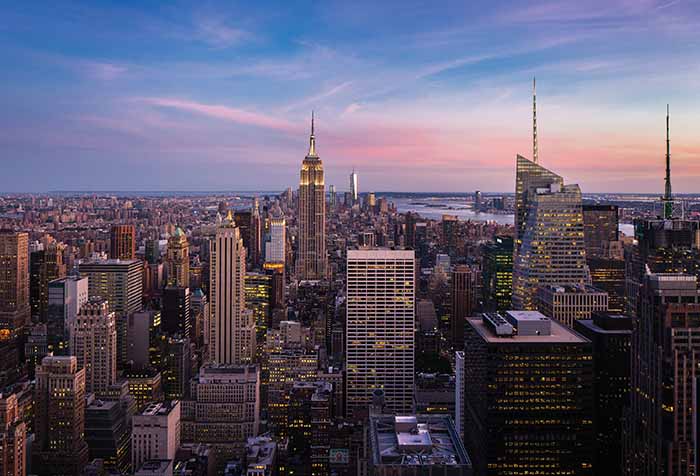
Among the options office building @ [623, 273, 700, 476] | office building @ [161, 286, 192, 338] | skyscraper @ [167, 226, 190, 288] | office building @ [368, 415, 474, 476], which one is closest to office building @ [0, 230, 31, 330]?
office building @ [161, 286, 192, 338]

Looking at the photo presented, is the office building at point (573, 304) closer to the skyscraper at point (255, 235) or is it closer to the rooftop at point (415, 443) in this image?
the rooftop at point (415, 443)

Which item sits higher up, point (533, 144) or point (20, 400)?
point (533, 144)

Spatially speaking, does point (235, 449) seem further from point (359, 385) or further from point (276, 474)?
point (359, 385)

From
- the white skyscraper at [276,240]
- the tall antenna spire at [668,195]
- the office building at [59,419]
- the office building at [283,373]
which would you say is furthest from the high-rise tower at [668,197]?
the white skyscraper at [276,240]

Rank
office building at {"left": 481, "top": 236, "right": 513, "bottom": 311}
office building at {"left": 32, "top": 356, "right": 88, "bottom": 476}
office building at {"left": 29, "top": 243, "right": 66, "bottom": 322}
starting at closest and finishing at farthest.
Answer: office building at {"left": 32, "top": 356, "right": 88, "bottom": 476}
office building at {"left": 29, "top": 243, "right": 66, "bottom": 322}
office building at {"left": 481, "top": 236, "right": 513, "bottom": 311}

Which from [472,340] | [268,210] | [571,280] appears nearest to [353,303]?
[571,280]

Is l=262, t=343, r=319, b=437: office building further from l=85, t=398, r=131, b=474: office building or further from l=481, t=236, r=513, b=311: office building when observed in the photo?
l=481, t=236, r=513, b=311: office building
